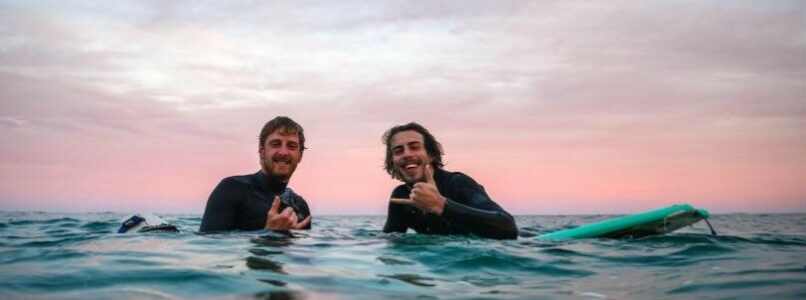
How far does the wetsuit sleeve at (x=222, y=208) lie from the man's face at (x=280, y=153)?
62 cm

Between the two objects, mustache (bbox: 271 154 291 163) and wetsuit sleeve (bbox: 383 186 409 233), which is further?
wetsuit sleeve (bbox: 383 186 409 233)

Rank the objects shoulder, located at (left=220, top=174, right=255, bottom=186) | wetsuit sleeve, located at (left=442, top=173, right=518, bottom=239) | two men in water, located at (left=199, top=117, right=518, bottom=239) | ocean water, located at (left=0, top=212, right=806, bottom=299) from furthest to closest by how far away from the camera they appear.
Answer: shoulder, located at (left=220, top=174, right=255, bottom=186) < two men in water, located at (left=199, top=117, right=518, bottom=239) < wetsuit sleeve, located at (left=442, top=173, right=518, bottom=239) < ocean water, located at (left=0, top=212, right=806, bottom=299)

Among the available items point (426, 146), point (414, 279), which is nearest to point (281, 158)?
point (426, 146)

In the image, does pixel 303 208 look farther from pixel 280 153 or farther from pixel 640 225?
pixel 640 225

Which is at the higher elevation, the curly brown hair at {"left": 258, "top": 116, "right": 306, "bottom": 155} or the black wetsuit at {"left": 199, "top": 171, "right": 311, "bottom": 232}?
the curly brown hair at {"left": 258, "top": 116, "right": 306, "bottom": 155}

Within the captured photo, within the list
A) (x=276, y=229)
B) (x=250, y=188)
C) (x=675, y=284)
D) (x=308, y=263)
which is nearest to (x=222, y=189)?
(x=250, y=188)

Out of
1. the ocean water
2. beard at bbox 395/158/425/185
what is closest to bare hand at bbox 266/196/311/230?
the ocean water

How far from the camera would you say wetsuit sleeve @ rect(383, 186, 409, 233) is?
Result: 24.9ft

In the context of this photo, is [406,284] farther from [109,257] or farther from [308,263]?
[109,257]

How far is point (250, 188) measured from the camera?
23.2 ft

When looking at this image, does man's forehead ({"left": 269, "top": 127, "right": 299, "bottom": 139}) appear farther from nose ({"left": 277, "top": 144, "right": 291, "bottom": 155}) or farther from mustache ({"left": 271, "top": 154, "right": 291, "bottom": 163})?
mustache ({"left": 271, "top": 154, "right": 291, "bottom": 163})

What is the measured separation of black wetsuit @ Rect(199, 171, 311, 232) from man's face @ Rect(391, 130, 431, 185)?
5.37 ft

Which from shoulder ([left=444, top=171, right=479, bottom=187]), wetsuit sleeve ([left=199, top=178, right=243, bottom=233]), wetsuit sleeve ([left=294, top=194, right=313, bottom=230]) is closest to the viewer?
wetsuit sleeve ([left=199, top=178, right=243, bottom=233])

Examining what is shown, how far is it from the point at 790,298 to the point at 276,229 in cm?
459
